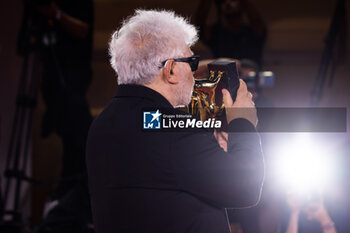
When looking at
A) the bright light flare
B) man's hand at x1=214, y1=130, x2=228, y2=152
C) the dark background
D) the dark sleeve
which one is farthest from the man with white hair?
the dark background

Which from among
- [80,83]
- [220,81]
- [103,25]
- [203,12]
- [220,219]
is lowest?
[220,219]

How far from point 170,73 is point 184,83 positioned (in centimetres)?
4

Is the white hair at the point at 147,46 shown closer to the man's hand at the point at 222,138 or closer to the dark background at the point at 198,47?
the man's hand at the point at 222,138

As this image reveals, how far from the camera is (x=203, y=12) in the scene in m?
3.01

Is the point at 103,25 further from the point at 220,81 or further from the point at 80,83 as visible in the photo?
the point at 220,81

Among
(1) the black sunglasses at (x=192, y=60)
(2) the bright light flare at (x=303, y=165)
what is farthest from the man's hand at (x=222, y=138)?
(2) the bright light flare at (x=303, y=165)

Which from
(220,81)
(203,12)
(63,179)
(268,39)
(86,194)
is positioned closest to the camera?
(220,81)

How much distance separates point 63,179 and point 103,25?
1.61 metres

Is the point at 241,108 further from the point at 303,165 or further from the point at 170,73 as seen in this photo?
the point at 303,165

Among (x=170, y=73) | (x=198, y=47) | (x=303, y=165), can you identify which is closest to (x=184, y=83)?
(x=170, y=73)

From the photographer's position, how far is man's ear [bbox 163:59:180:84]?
3.65 feet

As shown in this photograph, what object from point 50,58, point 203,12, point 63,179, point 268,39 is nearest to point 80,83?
point 50,58

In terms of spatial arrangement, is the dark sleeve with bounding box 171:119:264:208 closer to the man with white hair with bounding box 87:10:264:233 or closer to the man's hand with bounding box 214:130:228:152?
the man with white hair with bounding box 87:10:264:233

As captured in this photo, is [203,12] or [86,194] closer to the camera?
[86,194]
